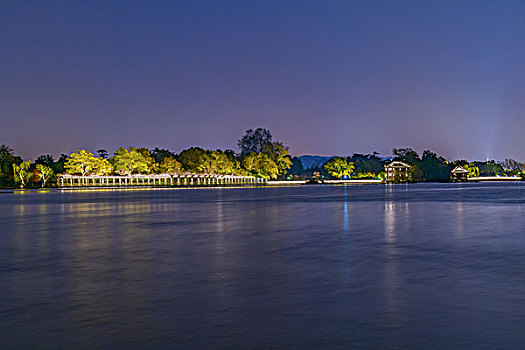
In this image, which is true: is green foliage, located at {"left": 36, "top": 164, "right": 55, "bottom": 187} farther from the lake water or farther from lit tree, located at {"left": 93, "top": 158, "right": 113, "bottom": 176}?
the lake water

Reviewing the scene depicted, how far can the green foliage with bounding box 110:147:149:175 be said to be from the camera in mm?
180375

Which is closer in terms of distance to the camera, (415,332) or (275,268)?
(415,332)

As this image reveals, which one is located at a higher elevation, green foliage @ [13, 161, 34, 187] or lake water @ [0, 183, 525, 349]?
green foliage @ [13, 161, 34, 187]

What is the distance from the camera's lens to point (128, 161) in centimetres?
18050

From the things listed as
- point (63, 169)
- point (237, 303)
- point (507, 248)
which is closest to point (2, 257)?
point (237, 303)

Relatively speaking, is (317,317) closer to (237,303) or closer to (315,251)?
(237,303)

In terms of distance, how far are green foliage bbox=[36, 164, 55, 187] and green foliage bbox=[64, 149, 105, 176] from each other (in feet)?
16.5

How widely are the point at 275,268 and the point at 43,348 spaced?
8.39 metres

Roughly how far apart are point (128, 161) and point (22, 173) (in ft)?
Result: 119

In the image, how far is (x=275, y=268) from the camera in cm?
1577

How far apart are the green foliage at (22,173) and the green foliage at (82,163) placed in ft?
50.3

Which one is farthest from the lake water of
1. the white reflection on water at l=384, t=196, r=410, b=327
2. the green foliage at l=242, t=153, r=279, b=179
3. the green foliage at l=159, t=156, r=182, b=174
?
the green foliage at l=242, t=153, r=279, b=179

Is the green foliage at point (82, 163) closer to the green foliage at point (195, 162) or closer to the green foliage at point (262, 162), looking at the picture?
the green foliage at point (195, 162)

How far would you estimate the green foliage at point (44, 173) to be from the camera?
543 ft
